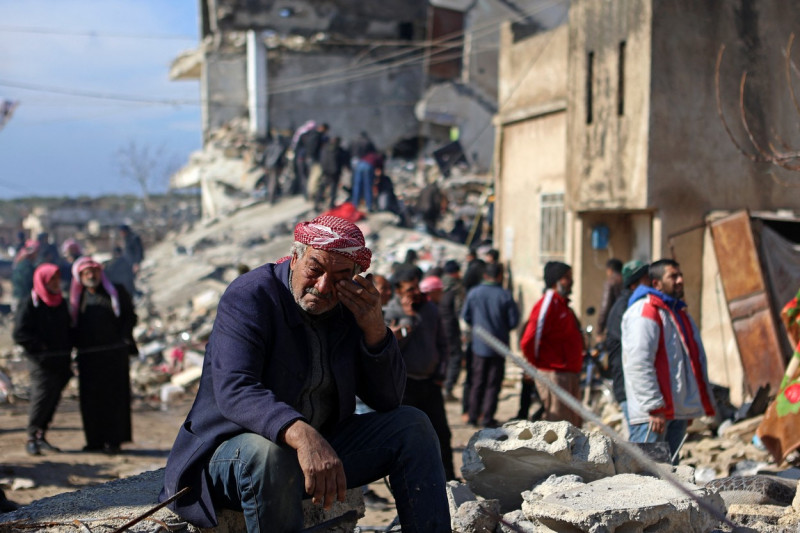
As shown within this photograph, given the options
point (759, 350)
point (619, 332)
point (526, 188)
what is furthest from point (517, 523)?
point (526, 188)

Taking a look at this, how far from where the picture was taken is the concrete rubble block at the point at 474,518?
4.03 meters

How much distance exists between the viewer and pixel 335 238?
319 centimetres

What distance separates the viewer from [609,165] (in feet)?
35.4

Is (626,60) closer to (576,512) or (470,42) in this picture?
(576,512)

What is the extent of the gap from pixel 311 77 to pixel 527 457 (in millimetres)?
26490

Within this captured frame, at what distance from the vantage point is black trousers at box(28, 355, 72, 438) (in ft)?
26.1

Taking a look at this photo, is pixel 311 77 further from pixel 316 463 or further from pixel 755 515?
pixel 316 463

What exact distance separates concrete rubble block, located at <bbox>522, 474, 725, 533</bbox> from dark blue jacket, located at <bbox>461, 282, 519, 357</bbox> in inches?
208

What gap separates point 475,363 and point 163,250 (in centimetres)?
1881

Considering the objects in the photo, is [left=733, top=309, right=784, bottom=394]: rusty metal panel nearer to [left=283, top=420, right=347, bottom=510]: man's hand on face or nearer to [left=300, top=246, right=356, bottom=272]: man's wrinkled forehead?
[left=300, top=246, right=356, bottom=272]: man's wrinkled forehead

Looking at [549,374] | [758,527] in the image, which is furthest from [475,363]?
[758,527]

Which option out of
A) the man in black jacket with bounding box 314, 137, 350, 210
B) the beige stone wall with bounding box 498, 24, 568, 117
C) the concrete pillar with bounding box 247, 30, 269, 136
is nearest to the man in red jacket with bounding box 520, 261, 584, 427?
the beige stone wall with bounding box 498, 24, 568, 117

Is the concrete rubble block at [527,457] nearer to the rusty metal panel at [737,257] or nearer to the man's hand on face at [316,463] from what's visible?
the man's hand on face at [316,463]

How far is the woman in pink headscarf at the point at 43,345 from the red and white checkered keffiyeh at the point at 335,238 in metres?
5.38
